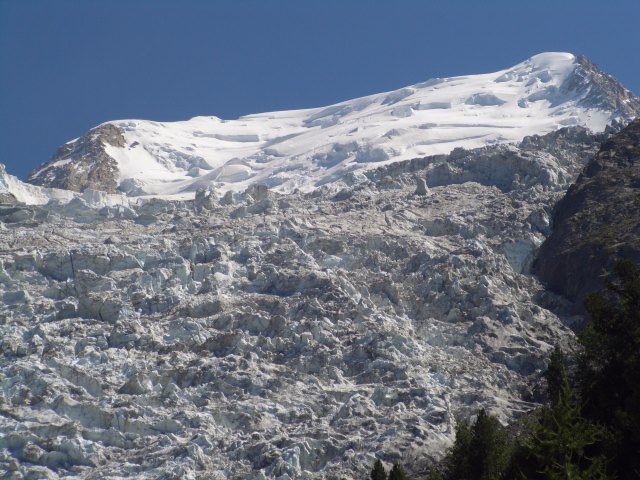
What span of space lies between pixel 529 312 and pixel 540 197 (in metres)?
19.5

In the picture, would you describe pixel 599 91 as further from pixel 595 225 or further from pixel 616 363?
pixel 616 363

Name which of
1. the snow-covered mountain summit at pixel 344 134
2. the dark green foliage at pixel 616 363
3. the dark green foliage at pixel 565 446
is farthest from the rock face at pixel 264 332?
the snow-covered mountain summit at pixel 344 134

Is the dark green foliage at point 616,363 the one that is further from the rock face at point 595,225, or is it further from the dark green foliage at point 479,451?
the rock face at point 595,225

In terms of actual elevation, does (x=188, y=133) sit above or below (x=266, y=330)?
above

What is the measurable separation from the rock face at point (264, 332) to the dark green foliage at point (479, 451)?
6403mm

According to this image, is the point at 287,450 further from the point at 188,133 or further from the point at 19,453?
the point at 188,133

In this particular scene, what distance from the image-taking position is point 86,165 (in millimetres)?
142750

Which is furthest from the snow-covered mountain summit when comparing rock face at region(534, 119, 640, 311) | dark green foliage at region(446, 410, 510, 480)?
dark green foliage at region(446, 410, 510, 480)

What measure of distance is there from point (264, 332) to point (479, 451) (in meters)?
20.5

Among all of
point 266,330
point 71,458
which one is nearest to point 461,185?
point 266,330

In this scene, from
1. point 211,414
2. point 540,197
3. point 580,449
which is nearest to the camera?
point 580,449

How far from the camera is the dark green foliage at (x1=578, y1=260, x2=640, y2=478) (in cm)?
3831

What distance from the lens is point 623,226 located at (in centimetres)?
7719

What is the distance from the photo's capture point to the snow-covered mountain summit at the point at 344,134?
12638 cm
